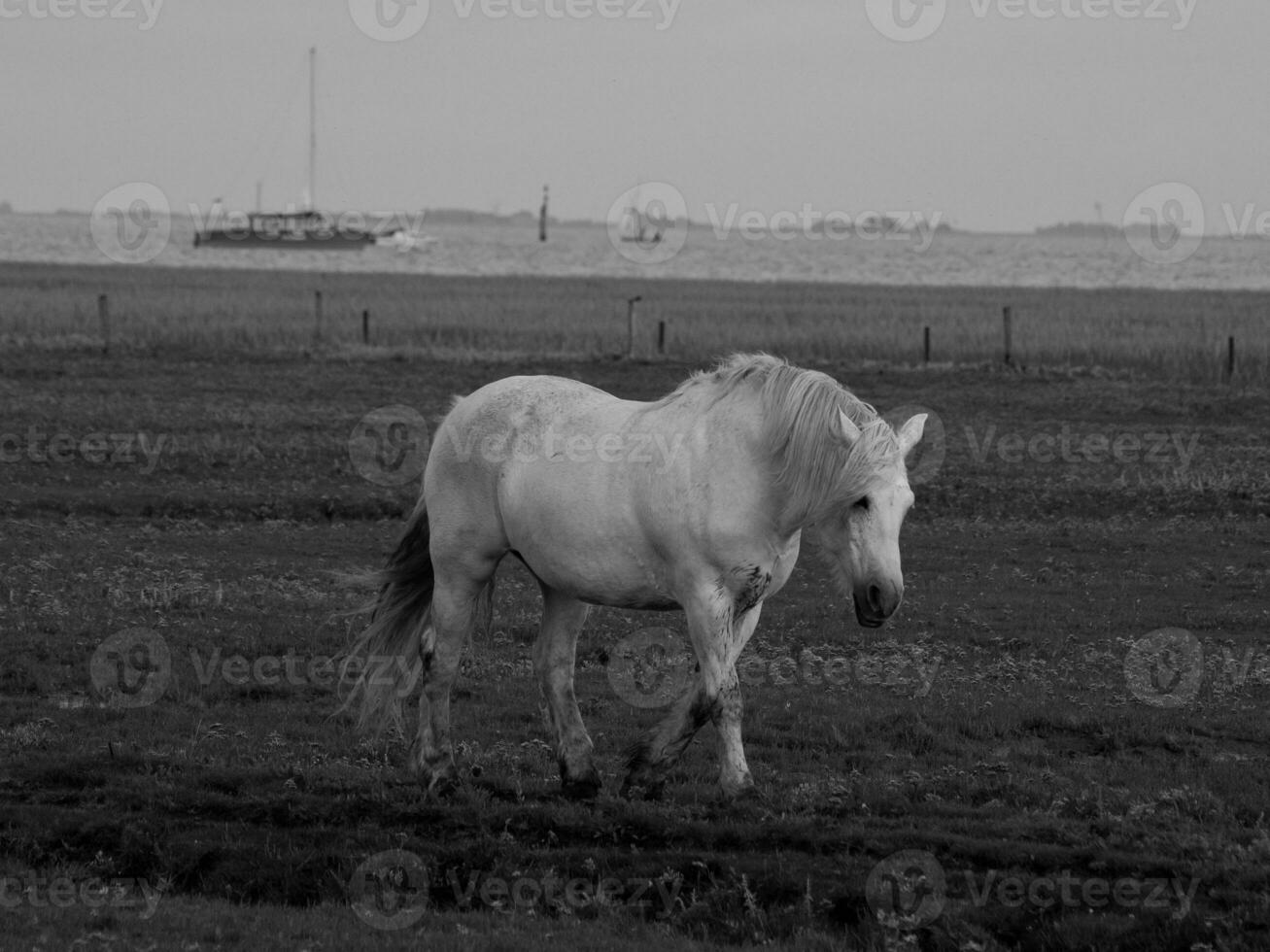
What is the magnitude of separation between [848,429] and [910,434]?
22.9 inches

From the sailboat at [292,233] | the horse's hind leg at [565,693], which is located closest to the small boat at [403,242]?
the sailboat at [292,233]

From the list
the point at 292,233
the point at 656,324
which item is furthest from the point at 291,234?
the point at 656,324

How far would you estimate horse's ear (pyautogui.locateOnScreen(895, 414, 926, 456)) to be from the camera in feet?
25.5

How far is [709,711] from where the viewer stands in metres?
7.84

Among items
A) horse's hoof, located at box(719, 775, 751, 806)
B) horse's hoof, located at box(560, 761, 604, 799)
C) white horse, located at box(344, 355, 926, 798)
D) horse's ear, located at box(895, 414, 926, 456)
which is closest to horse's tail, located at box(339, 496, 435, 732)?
white horse, located at box(344, 355, 926, 798)

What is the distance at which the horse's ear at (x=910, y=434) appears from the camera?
778cm

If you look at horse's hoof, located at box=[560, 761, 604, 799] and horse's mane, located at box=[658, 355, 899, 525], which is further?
horse's hoof, located at box=[560, 761, 604, 799]

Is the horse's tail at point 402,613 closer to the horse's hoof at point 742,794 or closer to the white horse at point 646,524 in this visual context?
the white horse at point 646,524

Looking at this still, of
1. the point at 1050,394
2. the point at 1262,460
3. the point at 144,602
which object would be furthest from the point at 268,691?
the point at 1050,394

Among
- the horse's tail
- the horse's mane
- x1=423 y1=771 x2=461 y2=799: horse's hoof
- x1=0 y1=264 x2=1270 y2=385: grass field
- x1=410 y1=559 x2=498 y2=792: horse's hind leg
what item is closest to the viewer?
the horse's mane

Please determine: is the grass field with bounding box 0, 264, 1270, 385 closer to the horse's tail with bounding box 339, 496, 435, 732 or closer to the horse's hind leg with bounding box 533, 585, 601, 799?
the horse's tail with bounding box 339, 496, 435, 732

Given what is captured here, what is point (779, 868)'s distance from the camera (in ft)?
23.4

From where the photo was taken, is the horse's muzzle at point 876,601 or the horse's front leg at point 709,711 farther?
the horse's front leg at point 709,711

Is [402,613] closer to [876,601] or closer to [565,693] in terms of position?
[565,693]
